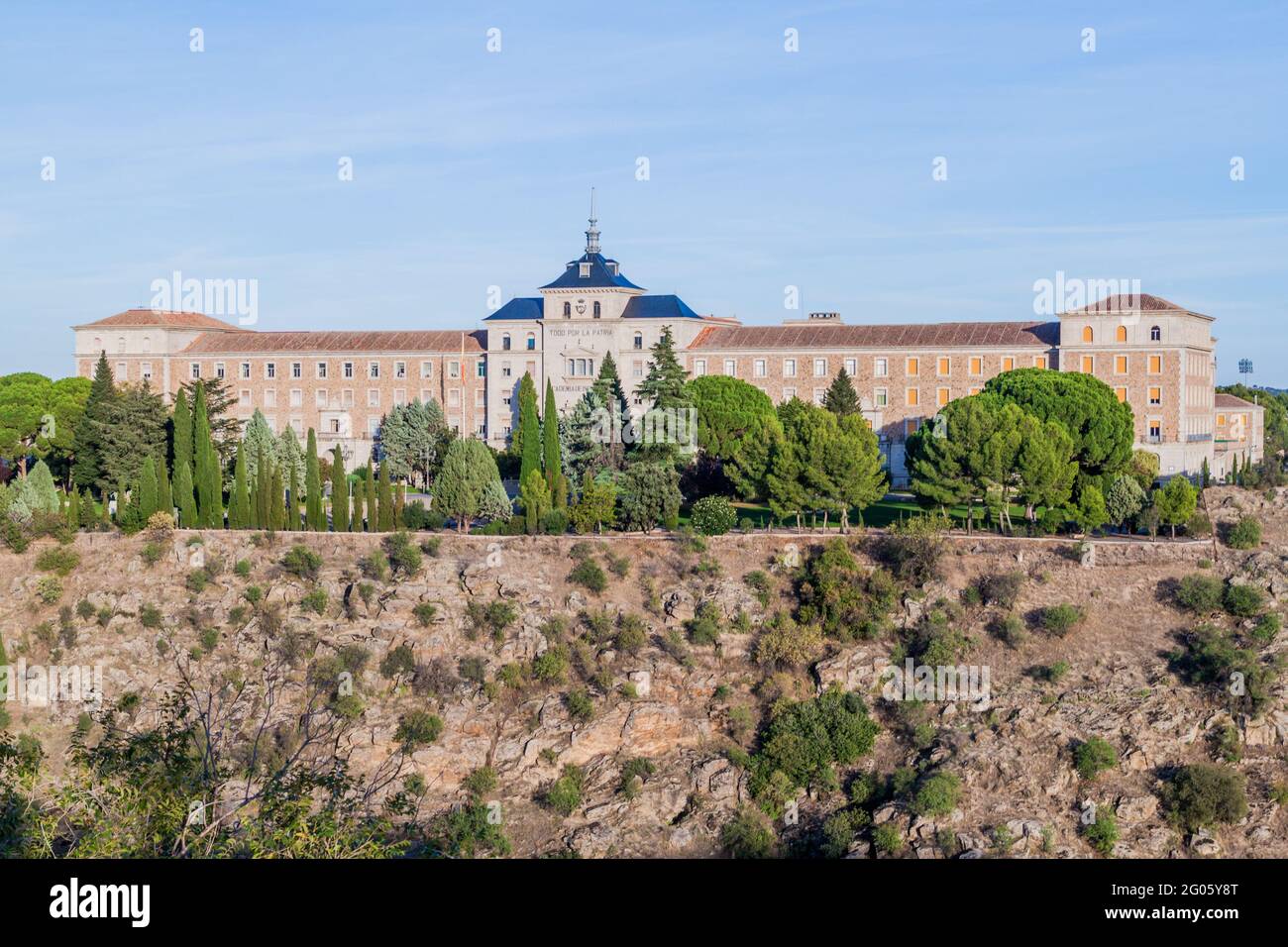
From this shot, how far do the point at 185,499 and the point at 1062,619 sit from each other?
34.1m

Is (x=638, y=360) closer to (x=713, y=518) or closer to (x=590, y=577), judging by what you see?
(x=713, y=518)

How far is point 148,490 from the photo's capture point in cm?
6159

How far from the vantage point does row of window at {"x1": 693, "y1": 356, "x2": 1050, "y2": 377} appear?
283 ft

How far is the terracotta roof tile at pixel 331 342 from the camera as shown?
95.2 metres

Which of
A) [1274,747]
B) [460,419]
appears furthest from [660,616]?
[460,419]

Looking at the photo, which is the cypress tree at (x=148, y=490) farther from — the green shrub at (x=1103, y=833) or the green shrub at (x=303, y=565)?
the green shrub at (x=1103, y=833)

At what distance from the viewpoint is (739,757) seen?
47.8m

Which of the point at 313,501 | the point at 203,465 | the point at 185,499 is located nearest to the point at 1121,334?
the point at 313,501

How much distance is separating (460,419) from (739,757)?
1951 inches

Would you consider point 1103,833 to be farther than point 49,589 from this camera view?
No

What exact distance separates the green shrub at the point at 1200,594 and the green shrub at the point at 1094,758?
7982 mm

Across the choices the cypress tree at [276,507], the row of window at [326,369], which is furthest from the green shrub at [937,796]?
the row of window at [326,369]
